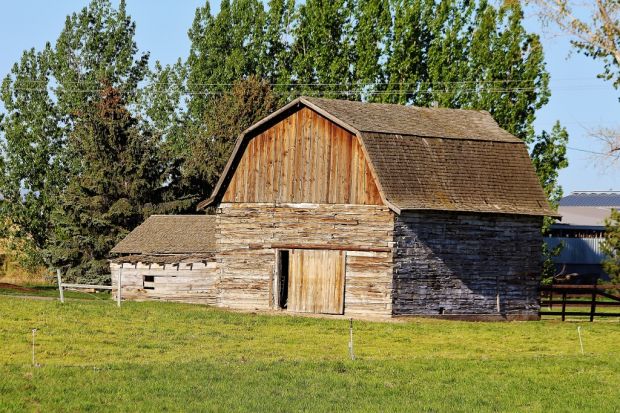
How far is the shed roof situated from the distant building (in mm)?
30423

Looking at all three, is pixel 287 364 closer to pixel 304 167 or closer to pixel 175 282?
pixel 304 167

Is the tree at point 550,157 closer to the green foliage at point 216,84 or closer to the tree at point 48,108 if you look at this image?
the green foliage at point 216,84

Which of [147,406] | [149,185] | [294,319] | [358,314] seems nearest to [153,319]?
[294,319]

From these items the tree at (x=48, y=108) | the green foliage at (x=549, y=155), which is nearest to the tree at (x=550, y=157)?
the green foliage at (x=549, y=155)

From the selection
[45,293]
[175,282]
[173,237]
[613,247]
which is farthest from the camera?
[613,247]

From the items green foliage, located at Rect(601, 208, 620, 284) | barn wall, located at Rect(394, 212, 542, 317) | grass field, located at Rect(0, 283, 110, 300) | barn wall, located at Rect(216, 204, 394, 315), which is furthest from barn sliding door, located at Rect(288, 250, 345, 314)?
green foliage, located at Rect(601, 208, 620, 284)

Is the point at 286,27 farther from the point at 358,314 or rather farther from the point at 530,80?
the point at 358,314

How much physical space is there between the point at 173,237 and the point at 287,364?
25.1 metres

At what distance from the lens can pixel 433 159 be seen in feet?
142

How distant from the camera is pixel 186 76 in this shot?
83250 mm

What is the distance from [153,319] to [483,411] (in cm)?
1819

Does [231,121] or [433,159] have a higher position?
[231,121]

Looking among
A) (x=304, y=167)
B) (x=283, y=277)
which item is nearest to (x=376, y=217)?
(x=304, y=167)

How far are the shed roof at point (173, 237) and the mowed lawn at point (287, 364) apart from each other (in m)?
8.50
